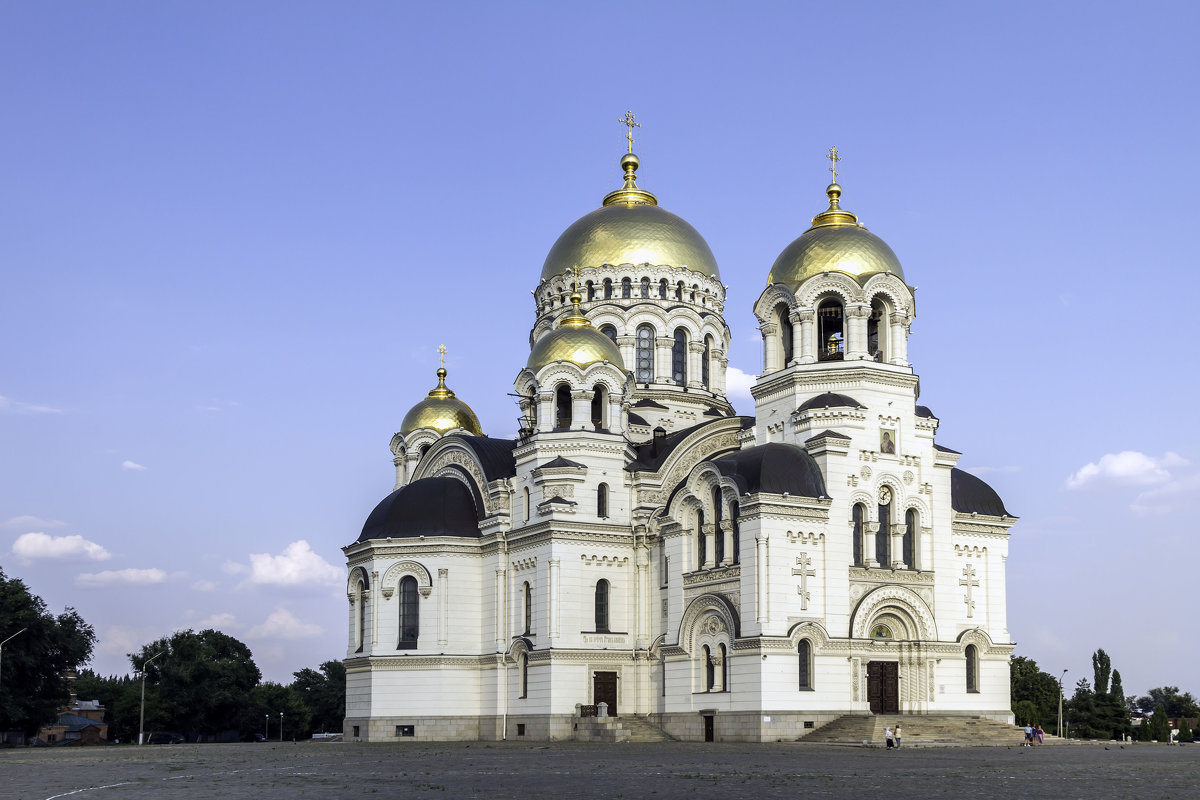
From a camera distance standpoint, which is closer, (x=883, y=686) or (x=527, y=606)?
(x=883, y=686)

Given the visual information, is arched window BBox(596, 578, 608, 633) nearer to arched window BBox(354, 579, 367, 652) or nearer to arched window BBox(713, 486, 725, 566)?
arched window BBox(713, 486, 725, 566)

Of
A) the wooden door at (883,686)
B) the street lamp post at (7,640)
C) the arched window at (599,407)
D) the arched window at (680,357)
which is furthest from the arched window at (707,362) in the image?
the street lamp post at (7,640)

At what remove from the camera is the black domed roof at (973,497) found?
48.2m

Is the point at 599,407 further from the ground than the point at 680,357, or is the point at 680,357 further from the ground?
the point at 680,357

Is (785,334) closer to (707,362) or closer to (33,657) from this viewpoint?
(707,362)

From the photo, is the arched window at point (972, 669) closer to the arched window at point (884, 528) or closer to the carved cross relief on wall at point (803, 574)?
the arched window at point (884, 528)

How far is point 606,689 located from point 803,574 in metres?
9.22

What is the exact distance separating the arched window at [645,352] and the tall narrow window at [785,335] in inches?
368

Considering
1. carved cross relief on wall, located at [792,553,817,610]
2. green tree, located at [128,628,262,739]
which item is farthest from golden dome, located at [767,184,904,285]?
green tree, located at [128,628,262,739]

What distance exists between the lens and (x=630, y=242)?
56812 millimetres

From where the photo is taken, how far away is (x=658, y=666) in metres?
48.2

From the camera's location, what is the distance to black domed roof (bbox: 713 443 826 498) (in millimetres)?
43094

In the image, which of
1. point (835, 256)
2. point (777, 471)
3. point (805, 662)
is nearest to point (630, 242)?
point (835, 256)

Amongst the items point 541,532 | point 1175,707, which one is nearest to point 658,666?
point 541,532
